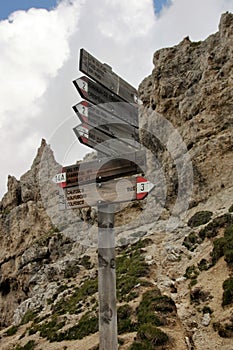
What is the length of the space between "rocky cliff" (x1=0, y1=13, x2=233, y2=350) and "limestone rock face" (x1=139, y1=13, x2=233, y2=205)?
0.37ft

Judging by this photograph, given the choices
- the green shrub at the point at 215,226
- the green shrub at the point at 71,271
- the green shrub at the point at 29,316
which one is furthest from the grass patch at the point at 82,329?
the green shrub at the point at 71,271

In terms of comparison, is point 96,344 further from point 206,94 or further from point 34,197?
point 34,197

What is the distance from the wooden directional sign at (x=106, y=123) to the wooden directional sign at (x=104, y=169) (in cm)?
51

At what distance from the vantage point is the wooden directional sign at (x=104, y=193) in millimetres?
5855

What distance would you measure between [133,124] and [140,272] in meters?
21.0

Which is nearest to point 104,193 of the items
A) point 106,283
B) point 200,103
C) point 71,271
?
point 106,283

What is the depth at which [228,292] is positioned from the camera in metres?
17.8

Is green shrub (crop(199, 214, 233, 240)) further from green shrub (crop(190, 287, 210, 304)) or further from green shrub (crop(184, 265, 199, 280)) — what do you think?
green shrub (crop(190, 287, 210, 304))

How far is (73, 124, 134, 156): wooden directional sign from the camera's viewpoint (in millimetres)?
5752

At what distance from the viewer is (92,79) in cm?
609

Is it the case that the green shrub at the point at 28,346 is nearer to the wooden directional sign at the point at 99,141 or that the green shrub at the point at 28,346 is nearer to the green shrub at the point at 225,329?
the green shrub at the point at 225,329

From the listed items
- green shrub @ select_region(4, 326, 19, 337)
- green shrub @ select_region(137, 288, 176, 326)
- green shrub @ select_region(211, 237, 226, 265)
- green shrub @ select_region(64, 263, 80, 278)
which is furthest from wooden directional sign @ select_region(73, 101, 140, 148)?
green shrub @ select_region(64, 263, 80, 278)

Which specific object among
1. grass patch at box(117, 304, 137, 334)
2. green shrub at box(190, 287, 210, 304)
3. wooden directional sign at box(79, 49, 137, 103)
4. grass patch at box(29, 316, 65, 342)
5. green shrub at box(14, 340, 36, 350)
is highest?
wooden directional sign at box(79, 49, 137, 103)

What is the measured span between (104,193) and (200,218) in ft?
87.5
